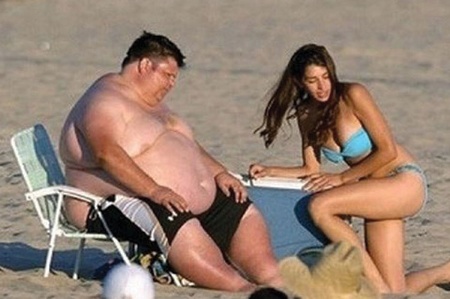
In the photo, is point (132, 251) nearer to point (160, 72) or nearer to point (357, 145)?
point (160, 72)

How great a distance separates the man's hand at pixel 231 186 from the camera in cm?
755

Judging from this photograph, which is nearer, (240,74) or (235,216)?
(235,216)

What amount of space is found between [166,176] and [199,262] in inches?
16.7

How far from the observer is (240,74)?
1753 centimetres

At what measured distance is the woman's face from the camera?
7488mm

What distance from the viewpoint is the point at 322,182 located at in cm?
773

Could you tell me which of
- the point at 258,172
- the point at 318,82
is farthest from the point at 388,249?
the point at 318,82

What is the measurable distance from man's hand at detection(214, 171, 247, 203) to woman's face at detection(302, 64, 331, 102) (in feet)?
1.79

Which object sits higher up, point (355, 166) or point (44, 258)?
point (355, 166)

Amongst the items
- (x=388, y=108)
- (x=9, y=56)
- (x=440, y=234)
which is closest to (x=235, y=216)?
(x=440, y=234)

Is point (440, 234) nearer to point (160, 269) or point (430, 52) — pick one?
point (160, 269)

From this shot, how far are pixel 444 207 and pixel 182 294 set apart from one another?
3.61m

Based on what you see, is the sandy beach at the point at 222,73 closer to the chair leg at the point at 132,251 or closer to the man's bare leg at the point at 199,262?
the man's bare leg at the point at 199,262

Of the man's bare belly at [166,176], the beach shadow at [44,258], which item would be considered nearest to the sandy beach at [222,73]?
the beach shadow at [44,258]
